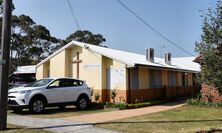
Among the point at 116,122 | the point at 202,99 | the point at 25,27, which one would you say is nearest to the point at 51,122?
the point at 116,122

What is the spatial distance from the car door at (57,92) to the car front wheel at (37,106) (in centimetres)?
46

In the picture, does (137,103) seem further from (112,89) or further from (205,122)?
(205,122)

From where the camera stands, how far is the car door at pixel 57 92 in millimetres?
17500

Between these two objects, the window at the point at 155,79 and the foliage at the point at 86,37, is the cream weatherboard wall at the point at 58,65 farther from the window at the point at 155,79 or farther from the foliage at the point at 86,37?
the foliage at the point at 86,37

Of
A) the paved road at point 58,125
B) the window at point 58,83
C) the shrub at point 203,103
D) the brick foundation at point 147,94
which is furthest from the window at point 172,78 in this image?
the paved road at point 58,125

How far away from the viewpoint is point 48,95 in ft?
57.1

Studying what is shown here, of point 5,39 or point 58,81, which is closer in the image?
point 5,39

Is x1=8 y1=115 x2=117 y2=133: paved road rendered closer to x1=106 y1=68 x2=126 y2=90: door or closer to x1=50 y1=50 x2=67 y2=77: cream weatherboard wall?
x1=106 y1=68 x2=126 y2=90: door

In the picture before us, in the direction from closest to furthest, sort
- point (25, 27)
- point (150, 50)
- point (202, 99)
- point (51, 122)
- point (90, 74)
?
point (51, 122) < point (202, 99) < point (90, 74) < point (150, 50) < point (25, 27)

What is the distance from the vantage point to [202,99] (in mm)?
21859

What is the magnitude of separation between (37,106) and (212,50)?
9.65m

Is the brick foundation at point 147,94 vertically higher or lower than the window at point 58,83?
lower

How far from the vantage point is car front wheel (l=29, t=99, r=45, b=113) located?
16744 millimetres

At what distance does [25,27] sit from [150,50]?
2781cm
